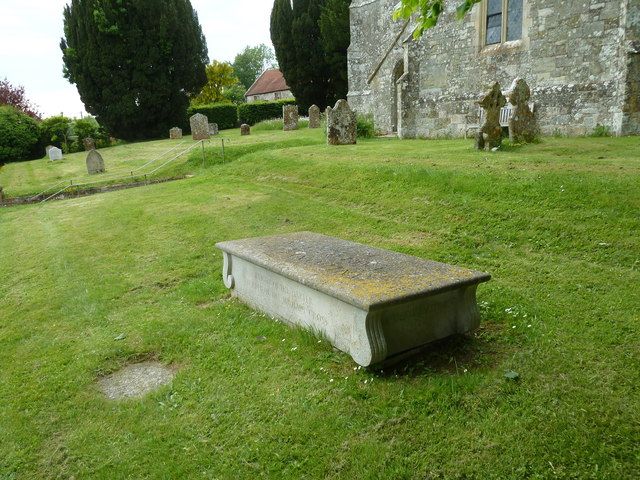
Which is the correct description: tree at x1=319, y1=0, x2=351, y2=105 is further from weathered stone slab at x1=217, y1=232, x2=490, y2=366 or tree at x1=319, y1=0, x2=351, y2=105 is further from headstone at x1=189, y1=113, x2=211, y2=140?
weathered stone slab at x1=217, y1=232, x2=490, y2=366

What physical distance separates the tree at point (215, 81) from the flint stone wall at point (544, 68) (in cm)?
3186

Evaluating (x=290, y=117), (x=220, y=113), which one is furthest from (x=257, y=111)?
(x=290, y=117)

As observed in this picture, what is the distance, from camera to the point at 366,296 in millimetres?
3613

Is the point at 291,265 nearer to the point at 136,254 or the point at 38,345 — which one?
the point at 38,345

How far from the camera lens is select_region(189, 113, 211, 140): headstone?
24.9 metres

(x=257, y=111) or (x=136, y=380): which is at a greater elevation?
(x=257, y=111)

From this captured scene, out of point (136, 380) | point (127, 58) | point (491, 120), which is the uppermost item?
point (127, 58)

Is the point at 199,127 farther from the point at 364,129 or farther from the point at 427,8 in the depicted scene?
the point at 427,8

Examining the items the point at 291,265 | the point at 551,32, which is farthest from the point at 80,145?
the point at 291,265

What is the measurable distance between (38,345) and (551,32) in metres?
14.0

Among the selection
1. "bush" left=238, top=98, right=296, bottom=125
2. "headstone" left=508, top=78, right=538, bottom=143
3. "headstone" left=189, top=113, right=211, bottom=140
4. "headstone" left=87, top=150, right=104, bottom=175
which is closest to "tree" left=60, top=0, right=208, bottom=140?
"bush" left=238, top=98, right=296, bottom=125

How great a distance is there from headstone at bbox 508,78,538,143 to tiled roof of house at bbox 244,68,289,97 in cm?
4768

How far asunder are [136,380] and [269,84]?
59016 mm

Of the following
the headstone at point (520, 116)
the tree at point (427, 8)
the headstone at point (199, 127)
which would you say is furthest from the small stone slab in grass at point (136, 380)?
the headstone at point (199, 127)
